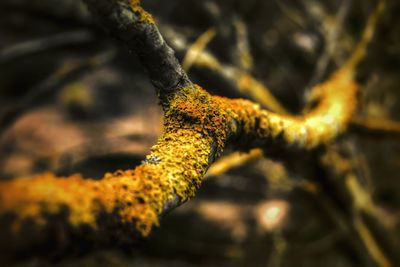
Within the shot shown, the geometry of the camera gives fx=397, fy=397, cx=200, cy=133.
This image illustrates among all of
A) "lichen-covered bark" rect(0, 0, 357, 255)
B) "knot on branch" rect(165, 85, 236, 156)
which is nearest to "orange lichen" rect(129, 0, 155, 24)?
"lichen-covered bark" rect(0, 0, 357, 255)

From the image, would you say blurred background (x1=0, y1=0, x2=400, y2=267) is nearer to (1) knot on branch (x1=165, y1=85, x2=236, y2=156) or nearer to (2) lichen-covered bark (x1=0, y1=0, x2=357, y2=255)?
(2) lichen-covered bark (x1=0, y1=0, x2=357, y2=255)

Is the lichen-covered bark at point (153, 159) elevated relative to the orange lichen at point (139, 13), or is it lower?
lower

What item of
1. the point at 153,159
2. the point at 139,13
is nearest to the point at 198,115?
the point at 153,159

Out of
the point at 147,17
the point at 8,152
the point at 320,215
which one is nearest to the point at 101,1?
the point at 147,17

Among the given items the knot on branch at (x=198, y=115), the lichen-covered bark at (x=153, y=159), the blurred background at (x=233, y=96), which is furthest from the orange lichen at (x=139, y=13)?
the blurred background at (x=233, y=96)

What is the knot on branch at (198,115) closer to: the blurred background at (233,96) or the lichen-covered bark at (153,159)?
the lichen-covered bark at (153,159)

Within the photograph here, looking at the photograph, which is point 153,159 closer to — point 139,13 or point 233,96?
point 139,13

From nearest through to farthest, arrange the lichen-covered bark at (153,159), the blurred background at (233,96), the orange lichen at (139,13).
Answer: the lichen-covered bark at (153,159), the orange lichen at (139,13), the blurred background at (233,96)
